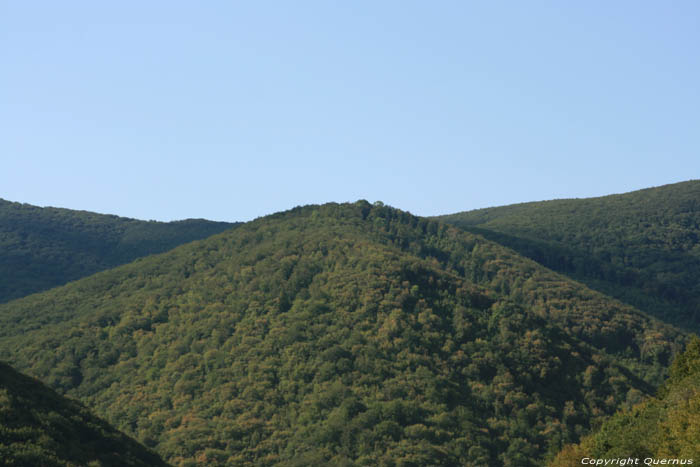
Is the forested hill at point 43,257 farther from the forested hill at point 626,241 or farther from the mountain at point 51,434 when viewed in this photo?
the mountain at point 51,434

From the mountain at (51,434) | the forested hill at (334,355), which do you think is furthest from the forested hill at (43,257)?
the mountain at (51,434)

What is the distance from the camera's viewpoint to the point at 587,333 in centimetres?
9419

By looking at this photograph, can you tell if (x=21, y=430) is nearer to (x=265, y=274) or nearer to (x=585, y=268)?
(x=265, y=274)

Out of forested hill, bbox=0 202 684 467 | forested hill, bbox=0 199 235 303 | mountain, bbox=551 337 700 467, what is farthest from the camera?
forested hill, bbox=0 199 235 303

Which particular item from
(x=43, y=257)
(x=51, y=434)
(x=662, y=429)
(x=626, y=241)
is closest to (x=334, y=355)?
(x=662, y=429)

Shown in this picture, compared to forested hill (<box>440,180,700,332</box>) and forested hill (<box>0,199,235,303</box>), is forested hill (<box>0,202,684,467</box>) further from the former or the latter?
forested hill (<box>0,199,235,303</box>)

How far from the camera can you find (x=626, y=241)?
158m

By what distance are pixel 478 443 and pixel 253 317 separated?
3172cm

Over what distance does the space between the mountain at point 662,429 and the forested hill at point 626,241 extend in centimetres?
8462

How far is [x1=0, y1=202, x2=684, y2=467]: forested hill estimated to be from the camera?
63.7m

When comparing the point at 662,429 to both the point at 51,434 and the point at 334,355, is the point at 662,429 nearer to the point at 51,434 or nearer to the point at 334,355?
the point at 51,434

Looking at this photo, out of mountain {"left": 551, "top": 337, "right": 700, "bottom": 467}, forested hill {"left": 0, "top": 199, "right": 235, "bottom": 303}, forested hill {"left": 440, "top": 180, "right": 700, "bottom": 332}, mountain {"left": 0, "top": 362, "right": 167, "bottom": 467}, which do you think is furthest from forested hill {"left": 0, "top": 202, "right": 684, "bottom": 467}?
forested hill {"left": 0, "top": 199, "right": 235, "bottom": 303}

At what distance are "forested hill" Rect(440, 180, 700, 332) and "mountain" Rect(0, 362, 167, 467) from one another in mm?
108699

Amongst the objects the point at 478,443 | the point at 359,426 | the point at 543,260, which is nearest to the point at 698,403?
the point at 478,443
